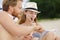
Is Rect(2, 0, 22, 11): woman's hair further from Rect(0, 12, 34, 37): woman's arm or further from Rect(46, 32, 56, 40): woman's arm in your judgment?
Rect(46, 32, 56, 40): woman's arm

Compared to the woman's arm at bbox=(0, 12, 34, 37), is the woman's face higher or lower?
lower

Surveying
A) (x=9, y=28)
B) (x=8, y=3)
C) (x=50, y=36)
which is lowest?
(x=50, y=36)

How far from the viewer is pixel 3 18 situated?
1.56 meters

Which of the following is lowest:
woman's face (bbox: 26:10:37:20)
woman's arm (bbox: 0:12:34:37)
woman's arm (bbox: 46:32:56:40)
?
woman's arm (bbox: 46:32:56:40)

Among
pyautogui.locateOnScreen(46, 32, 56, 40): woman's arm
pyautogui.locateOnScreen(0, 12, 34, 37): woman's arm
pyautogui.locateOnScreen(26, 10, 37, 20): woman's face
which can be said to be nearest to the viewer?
pyautogui.locateOnScreen(0, 12, 34, 37): woman's arm

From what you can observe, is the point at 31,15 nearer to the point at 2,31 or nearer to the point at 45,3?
the point at 2,31

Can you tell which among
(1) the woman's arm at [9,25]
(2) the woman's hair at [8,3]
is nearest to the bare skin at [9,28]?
(1) the woman's arm at [9,25]

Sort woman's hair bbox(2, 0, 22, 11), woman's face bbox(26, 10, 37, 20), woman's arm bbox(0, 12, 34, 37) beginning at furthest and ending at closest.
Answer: woman's face bbox(26, 10, 37, 20)
woman's hair bbox(2, 0, 22, 11)
woman's arm bbox(0, 12, 34, 37)

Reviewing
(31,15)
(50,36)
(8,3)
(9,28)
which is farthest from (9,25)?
(31,15)

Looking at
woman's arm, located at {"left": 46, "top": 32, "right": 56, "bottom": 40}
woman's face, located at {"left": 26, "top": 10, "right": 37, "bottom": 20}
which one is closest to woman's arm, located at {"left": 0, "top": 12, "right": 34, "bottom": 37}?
woman's arm, located at {"left": 46, "top": 32, "right": 56, "bottom": 40}

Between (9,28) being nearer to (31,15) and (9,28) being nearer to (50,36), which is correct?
(50,36)

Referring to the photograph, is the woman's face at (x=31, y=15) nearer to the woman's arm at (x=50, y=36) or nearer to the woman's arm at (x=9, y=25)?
the woman's arm at (x=50, y=36)

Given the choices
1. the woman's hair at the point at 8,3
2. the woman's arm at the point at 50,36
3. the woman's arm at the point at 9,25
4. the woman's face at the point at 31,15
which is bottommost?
the woman's arm at the point at 50,36

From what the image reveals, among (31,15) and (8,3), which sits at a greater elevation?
(8,3)
